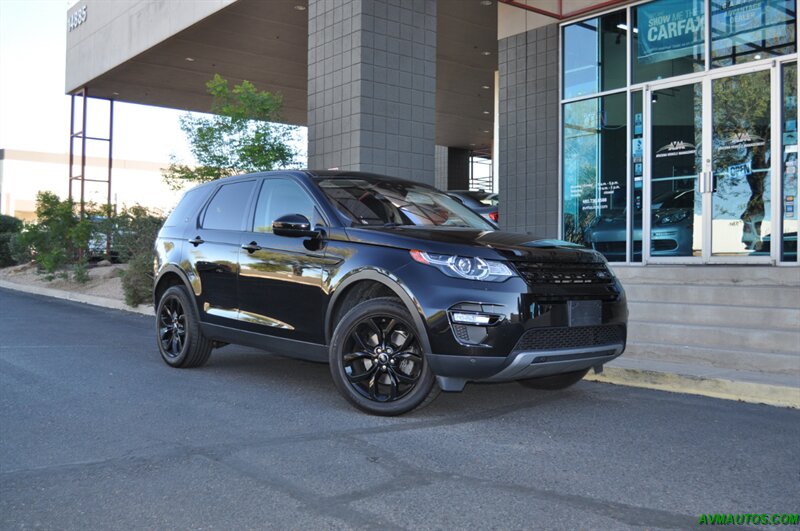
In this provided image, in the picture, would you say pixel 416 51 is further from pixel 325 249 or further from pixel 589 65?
pixel 325 249

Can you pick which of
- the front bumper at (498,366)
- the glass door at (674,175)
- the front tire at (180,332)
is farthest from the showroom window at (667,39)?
the front tire at (180,332)

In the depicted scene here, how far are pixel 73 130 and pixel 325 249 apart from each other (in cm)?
2111

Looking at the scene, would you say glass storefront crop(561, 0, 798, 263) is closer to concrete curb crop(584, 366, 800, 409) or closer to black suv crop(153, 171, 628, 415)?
concrete curb crop(584, 366, 800, 409)

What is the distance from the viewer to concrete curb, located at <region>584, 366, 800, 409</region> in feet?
19.7

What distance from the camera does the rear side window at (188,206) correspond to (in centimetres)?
739

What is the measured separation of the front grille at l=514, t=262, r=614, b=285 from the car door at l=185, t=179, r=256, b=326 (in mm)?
2692

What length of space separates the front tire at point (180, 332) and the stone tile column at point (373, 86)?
4.67 m

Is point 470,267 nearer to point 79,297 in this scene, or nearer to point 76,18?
point 79,297

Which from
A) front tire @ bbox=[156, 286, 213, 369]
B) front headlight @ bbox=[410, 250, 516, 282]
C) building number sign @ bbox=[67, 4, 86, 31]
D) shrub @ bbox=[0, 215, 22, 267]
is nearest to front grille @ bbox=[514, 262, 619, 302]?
front headlight @ bbox=[410, 250, 516, 282]

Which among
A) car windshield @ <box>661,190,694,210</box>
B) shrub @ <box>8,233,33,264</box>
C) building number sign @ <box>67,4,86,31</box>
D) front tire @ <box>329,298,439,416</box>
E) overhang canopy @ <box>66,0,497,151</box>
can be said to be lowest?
front tire @ <box>329,298,439,416</box>

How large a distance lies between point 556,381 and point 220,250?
316 cm

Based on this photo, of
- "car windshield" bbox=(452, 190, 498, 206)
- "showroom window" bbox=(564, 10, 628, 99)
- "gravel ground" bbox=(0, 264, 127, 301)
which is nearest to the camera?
"showroom window" bbox=(564, 10, 628, 99)

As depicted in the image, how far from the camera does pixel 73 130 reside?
78.3 feet

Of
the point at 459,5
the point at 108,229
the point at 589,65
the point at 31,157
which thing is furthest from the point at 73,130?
the point at 31,157
